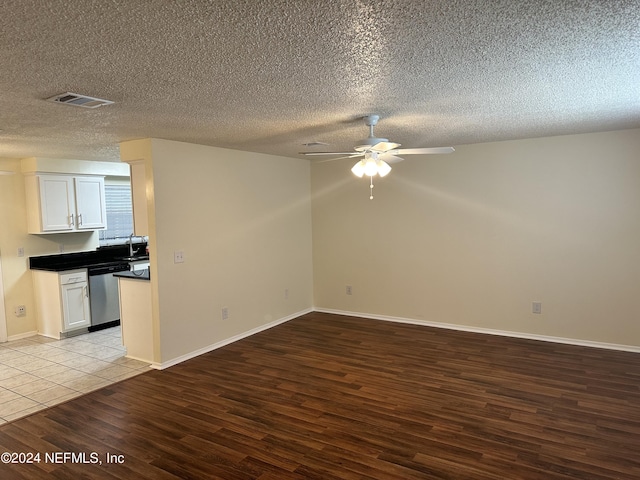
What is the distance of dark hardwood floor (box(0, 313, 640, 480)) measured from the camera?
259 centimetres

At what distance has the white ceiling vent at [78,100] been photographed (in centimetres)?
246

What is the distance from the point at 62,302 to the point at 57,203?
1.31 metres

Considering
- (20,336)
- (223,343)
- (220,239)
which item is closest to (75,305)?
(20,336)

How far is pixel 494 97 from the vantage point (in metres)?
2.84

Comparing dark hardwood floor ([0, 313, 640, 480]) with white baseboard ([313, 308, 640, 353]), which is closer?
dark hardwood floor ([0, 313, 640, 480])

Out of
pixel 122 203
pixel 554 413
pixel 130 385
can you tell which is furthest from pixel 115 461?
pixel 122 203

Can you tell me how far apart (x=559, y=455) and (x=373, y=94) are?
255cm

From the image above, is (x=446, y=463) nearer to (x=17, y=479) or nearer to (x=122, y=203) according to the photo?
(x=17, y=479)

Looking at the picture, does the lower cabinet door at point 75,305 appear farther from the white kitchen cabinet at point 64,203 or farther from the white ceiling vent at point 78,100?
the white ceiling vent at point 78,100

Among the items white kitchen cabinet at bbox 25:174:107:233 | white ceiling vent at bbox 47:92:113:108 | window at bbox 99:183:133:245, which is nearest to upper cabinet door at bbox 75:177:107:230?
white kitchen cabinet at bbox 25:174:107:233

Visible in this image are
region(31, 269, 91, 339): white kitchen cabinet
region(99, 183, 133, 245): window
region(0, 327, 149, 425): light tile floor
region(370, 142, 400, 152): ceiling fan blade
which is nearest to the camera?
region(370, 142, 400, 152): ceiling fan blade

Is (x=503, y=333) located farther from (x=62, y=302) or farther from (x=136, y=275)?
(x=62, y=302)

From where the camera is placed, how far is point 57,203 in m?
5.52

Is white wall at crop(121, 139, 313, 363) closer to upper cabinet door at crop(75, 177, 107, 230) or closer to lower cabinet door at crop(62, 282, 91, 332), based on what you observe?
lower cabinet door at crop(62, 282, 91, 332)
